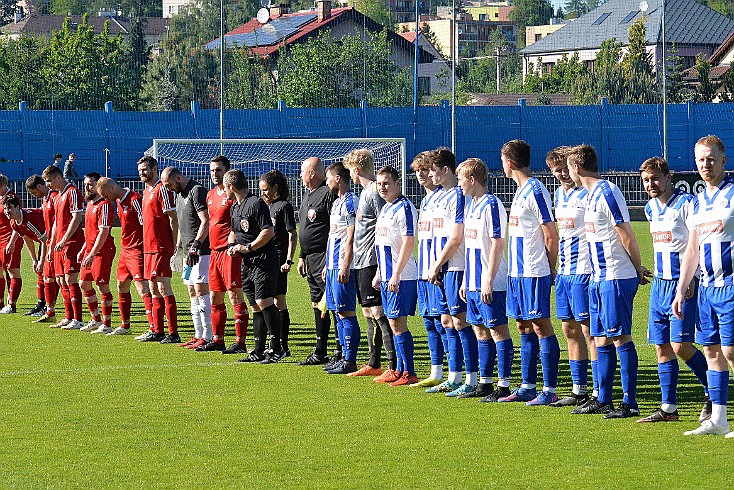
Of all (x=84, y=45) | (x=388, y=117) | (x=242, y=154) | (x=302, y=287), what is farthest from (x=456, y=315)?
(x=84, y=45)

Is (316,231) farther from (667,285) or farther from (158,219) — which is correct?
(667,285)

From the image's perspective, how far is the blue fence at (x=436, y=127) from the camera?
3588cm

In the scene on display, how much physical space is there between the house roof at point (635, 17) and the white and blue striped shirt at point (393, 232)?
156 ft

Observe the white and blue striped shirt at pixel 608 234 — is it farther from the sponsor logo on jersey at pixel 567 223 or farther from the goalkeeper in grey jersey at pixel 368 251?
the goalkeeper in grey jersey at pixel 368 251

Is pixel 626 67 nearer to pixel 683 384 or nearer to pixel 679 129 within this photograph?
pixel 679 129

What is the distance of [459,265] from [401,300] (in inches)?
25.4

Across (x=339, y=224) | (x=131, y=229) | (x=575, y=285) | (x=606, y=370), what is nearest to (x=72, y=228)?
(x=131, y=229)

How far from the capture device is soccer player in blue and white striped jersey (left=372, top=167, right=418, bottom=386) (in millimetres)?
9477

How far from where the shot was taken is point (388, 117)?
38.7 meters

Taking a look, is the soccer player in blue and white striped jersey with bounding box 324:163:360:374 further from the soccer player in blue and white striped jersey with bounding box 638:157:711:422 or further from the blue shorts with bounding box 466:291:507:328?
the soccer player in blue and white striped jersey with bounding box 638:157:711:422

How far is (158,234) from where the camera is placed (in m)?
12.4

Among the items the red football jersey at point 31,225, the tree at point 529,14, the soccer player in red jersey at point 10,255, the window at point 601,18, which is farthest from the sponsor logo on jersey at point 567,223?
the tree at point 529,14

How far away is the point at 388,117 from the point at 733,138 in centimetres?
1128

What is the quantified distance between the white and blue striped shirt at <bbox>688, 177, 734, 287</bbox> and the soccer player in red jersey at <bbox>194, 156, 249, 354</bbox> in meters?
5.15
